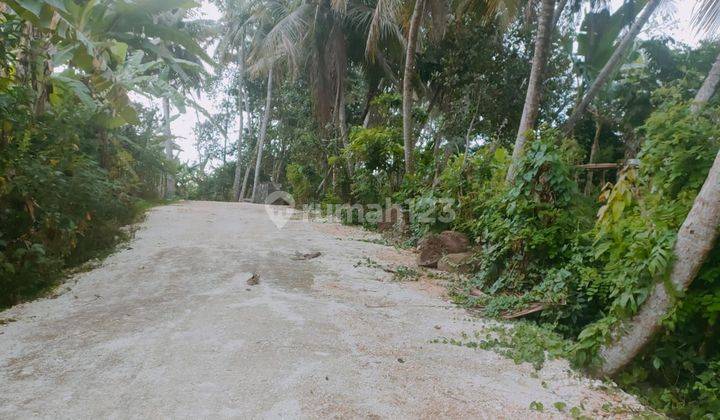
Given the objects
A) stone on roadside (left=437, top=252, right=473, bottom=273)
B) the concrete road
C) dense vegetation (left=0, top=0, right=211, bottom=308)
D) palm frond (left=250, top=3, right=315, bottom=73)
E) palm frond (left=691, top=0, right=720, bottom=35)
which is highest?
palm frond (left=250, top=3, right=315, bottom=73)

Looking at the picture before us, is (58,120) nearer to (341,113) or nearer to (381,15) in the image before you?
(381,15)

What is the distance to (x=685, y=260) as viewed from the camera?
2.90m

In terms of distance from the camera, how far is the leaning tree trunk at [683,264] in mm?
2834

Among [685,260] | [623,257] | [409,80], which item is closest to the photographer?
[685,260]

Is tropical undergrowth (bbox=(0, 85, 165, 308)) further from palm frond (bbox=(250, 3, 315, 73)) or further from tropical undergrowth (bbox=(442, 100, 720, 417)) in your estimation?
palm frond (bbox=(250, 3, 315, 73))

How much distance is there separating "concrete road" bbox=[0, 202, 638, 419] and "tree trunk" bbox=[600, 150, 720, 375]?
0.39m

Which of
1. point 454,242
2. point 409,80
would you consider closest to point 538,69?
point 454,242

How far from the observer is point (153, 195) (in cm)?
1345

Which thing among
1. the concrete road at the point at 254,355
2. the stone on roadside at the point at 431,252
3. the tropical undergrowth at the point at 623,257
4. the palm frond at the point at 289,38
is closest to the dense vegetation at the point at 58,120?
the concrete road at the point at 254,355

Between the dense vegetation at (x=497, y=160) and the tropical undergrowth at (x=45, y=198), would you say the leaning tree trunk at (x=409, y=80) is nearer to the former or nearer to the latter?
the dense vegetation at (x=497, y=160)

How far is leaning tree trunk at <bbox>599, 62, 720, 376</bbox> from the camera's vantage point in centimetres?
283

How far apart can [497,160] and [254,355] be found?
4467 millimetres

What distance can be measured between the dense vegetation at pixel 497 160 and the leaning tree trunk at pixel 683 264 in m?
0.01

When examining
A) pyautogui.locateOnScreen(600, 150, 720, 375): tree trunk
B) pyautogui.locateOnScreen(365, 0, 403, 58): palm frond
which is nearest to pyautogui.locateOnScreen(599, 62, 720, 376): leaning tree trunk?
pyautogui.locateOnScreen(600, 150, 720, 375): tree trunk
